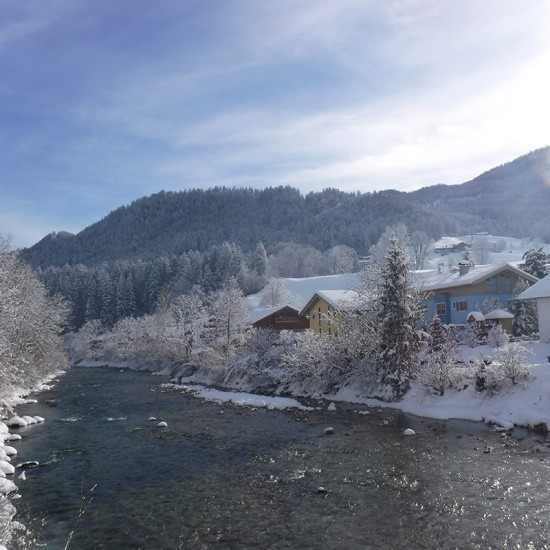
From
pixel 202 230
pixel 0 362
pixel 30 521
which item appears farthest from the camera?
pixel 202 230

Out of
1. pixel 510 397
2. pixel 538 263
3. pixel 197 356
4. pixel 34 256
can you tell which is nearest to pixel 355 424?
pixel 510 397

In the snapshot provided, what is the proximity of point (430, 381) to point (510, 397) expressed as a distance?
4.43m

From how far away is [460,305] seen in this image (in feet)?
165

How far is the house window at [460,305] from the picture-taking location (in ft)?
163

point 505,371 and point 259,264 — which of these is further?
point 259,264

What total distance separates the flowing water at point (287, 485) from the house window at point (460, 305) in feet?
87.0

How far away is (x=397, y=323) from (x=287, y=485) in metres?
17.4

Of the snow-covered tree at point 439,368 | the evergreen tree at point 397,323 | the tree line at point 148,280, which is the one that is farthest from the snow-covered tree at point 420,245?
the snow-covered tree at point 439,368

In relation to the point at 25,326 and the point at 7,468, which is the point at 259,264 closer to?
the point at 25,326

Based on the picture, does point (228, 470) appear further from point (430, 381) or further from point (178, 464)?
point (430, 381)

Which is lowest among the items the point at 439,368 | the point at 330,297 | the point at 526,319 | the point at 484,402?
the point at 484,402

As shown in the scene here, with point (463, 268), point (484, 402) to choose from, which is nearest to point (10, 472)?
point (484, 402)

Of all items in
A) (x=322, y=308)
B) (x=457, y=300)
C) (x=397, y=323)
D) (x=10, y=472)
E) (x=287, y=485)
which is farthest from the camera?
(x=322, y=308)

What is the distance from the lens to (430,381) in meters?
27.5
